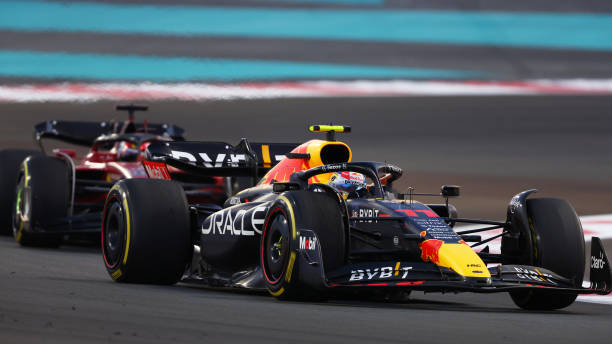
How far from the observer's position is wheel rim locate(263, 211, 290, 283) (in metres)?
10.3

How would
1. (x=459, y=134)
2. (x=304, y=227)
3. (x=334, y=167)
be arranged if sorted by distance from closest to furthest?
1. (x=304, y=227)
2. (x=334, y=167)
3. (x=459, y=134)

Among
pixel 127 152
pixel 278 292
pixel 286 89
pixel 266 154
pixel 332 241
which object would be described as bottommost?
pixel 278 292

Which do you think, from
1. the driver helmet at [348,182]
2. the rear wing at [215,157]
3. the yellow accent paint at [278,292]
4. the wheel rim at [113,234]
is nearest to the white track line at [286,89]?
the rear wing at [215,157]

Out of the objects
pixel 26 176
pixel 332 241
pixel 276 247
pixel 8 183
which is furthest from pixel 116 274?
pixel 8 183

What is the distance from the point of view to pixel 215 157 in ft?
44.9

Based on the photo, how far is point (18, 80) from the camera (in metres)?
31.2

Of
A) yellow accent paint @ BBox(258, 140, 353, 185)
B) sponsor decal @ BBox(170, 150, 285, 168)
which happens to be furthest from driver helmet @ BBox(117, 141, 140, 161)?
yellow accent paint @ BBox(258, 140, 353, 185)

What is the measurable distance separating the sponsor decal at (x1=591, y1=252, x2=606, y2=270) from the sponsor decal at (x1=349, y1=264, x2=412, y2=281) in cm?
169

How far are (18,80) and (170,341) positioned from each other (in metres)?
24.6

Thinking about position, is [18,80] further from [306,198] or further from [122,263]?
[306,198]

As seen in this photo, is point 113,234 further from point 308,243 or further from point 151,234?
point 308,243

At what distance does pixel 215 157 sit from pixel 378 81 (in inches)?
932

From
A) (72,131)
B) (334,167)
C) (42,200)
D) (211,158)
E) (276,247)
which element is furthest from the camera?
(72,131)

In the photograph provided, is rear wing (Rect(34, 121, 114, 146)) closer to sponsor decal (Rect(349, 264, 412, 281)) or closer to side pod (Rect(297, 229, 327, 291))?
side pod (Rect(297, 229, 327, 291))
